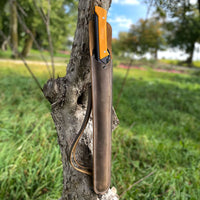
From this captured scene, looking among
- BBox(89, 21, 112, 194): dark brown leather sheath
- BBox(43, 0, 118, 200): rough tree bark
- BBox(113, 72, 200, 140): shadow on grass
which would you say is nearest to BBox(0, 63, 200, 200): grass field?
BBox(113, 72, 200, 140): shadow on grass

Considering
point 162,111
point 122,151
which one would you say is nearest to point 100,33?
point 122,151

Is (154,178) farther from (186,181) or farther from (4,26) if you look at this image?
(4,26)

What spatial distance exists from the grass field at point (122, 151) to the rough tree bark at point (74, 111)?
0.12 metres

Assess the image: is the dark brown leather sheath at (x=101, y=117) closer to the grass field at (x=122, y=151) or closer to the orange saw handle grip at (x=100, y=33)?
the orange saw handle grip at (x=100, y=33)

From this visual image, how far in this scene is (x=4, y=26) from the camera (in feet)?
38.8

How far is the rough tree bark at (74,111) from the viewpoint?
0.77 metres

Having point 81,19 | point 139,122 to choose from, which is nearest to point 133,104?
point 139,122

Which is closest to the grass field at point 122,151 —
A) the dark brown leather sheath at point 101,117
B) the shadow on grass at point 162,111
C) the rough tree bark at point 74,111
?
the shadow on grass at point 162,111

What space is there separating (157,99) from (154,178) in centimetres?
267

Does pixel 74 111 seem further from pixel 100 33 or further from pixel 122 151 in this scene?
pixel 122 151

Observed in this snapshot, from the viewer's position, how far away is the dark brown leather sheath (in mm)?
683

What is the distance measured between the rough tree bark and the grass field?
123 millimetres

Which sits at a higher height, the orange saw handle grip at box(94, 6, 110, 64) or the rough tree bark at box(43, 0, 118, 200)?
the orange saw handle grip at box(94, 6, 110, 64)

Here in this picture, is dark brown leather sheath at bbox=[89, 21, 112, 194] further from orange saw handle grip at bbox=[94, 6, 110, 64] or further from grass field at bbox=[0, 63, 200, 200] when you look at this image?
grass field at bbox=[0, 63, 200, 200]
